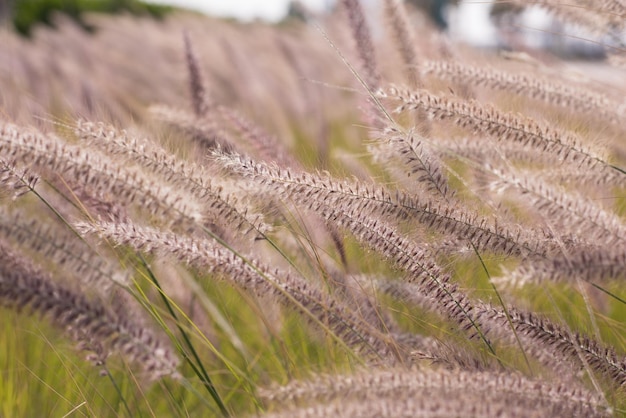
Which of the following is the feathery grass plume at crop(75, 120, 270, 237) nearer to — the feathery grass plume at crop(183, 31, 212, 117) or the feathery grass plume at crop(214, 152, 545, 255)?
the feathery grass plume at crop(214, 152, 545, 255)

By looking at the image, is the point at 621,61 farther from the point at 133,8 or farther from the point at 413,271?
the point at 133,8

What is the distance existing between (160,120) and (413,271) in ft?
3.74

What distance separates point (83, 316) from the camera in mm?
1141

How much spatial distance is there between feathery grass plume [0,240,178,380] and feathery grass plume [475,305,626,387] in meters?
0.58

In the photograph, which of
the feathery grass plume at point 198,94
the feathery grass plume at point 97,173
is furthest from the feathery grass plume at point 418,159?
the feathery grass plume at point 198,94

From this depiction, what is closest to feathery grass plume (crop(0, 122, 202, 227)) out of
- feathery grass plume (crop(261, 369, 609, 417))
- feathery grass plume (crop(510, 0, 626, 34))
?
feathery grass plume (crop(261, 369, 609, 417))

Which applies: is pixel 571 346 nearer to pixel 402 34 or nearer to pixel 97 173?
pixel 97 173

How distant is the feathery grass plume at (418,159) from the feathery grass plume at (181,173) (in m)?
0.29

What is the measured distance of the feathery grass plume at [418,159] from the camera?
1.37 metres

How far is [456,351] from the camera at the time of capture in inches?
50.5

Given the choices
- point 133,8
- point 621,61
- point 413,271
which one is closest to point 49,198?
point 413,271

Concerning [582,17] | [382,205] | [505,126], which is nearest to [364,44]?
[582,17]

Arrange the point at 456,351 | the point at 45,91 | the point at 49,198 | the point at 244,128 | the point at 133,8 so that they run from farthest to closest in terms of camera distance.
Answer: the point at 133,8 → the point at 45,91 → the point at 244,128 → the point at 49,198 → the point at 456,351

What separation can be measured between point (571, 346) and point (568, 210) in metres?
0.22
